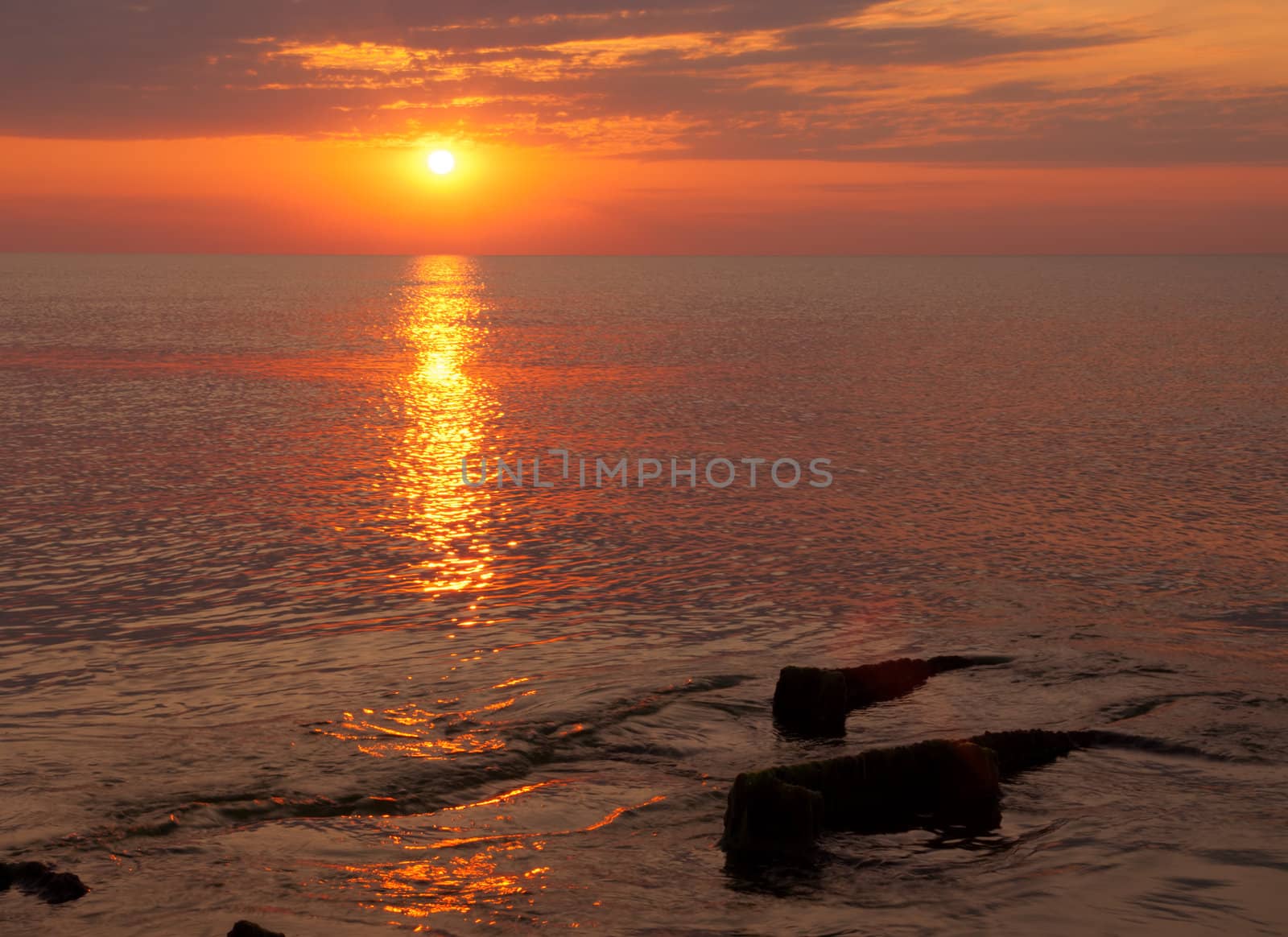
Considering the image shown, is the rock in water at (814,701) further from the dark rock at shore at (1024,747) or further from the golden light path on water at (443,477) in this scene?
the golden light path on water at (443,477)

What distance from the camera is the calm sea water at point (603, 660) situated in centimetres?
1548

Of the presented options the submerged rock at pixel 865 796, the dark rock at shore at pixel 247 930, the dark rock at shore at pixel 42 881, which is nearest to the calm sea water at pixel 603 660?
the dark rock at shore at pixel 42 881

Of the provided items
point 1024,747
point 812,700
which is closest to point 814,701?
point 812,700

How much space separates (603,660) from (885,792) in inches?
329

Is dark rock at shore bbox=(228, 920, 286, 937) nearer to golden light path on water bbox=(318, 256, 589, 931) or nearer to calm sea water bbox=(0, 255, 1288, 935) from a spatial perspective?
calm sea water bbox=(0, 255, 1288, 935)

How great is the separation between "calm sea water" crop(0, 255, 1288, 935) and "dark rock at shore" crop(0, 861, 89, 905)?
0.22 m

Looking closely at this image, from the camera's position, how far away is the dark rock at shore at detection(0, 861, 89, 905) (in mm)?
14797

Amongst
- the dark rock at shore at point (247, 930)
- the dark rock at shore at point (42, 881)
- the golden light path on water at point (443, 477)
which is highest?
the golden light path on water at point (443, 477)

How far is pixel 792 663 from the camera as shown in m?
24.6

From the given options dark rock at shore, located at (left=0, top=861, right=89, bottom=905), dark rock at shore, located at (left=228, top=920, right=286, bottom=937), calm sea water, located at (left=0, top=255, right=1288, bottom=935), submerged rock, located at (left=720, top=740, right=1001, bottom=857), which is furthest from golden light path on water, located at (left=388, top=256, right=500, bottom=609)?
dark rock at shore, located at (left=228, top=920, right=286, bottom=937)

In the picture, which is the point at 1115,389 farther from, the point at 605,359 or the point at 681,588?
the point at 681,588

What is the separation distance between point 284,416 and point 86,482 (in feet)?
66.5

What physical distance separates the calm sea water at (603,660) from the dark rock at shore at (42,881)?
0.22 m

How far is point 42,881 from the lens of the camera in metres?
15.0
